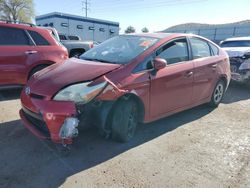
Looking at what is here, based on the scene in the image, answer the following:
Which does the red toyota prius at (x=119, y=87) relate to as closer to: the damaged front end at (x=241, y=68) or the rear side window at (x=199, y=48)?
the rear side window at (x=199, y=48)

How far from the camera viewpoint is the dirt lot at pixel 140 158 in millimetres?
2982

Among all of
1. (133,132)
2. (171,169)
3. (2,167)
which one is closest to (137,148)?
(133,132)

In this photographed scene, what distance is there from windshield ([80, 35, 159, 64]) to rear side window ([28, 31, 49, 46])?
7.25 feet

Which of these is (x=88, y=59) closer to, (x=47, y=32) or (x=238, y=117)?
(x=47, y=32)

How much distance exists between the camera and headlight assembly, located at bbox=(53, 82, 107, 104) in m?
3.24

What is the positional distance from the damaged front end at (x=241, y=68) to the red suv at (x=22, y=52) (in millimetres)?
5124

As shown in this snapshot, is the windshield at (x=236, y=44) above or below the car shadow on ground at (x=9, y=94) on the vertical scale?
above

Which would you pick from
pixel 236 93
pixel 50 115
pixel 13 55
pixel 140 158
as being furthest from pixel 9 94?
pixel 236 93

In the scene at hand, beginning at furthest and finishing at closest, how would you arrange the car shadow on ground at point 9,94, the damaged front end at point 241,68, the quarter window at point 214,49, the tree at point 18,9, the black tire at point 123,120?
1. the tree at point 18,9
2. the damaged front end at point 241,68
3. the car shadow on ground at point 9,94
4. the quarter window at point 214,49
5. the black tire at point 123,120

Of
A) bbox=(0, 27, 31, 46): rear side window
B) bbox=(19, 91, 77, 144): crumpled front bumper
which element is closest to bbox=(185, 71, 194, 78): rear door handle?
bbox=(19, 91, 77, 144): crumpled front bumper

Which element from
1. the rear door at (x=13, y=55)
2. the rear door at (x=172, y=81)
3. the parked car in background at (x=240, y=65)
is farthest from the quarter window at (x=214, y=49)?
the rear door at (x=13, y=55)

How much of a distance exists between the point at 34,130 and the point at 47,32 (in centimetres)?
386

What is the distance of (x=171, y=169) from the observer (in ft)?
10.7

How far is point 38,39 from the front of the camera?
21.0 feet
